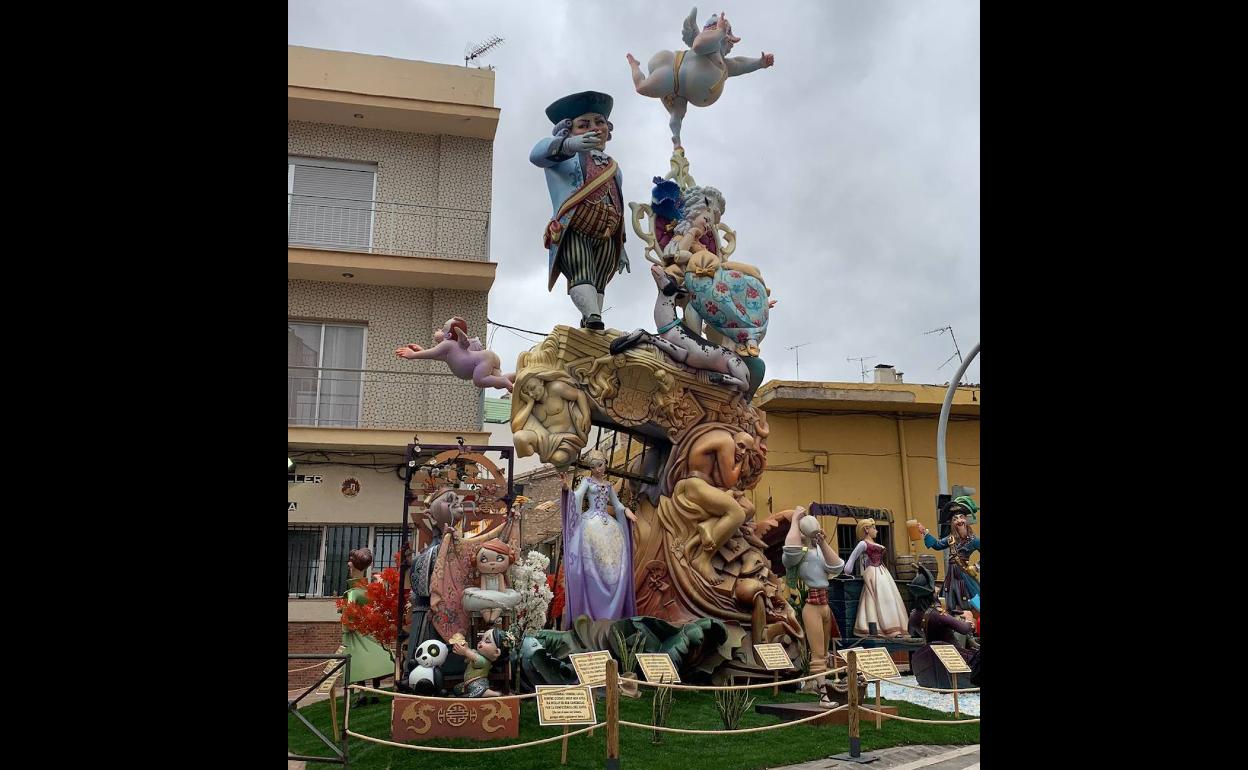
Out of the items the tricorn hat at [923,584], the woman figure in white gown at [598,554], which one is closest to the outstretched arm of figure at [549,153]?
the woman figure in white gown at [598,554]

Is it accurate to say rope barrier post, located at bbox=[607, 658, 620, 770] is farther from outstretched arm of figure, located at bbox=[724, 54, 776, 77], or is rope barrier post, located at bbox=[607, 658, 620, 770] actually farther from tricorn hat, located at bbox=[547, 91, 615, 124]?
outstretched arm of figure, located at bbox=[724, 54, 776, 77]

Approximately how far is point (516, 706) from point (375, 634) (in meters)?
3.17

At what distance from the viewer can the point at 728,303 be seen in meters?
10.7

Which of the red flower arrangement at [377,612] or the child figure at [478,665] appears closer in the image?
the child figure at [478,665]

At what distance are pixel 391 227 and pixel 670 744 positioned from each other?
38.8 ft

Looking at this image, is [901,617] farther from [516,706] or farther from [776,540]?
[516,706]

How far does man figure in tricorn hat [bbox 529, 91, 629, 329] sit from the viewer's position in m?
10.1

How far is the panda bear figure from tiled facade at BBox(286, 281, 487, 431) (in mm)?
8524

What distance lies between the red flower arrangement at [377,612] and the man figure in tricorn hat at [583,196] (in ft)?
11.1

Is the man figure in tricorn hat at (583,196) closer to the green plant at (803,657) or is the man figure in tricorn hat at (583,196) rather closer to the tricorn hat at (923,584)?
the green plant at (803,657)

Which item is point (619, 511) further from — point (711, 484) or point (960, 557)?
point (960, 557)

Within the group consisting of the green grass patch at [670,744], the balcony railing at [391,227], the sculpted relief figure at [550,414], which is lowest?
the green grass patch at [670,744]

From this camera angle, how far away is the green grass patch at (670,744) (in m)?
6.33
